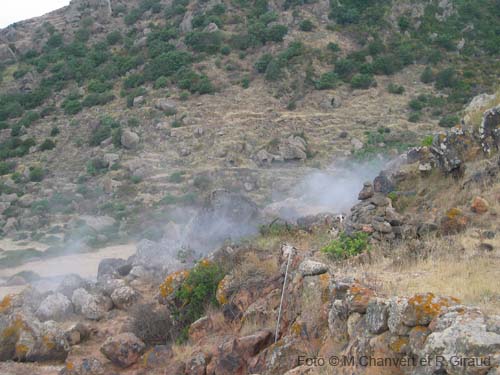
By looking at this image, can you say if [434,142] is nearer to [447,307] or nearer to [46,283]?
[447,307]

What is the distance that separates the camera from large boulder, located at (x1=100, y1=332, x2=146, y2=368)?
343 inches

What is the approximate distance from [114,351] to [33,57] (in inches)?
1403

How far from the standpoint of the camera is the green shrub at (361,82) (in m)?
29.5

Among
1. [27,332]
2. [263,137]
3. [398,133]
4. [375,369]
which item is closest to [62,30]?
[263,137]

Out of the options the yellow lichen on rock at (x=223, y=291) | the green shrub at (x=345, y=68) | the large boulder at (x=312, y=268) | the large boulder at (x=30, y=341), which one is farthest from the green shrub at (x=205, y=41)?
the large boulder at (x=312, y=268)

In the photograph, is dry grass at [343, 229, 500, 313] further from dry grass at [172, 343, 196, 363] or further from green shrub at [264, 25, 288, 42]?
green shrub at [264, 25, 288, 42]

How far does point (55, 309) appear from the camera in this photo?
11.5 meters

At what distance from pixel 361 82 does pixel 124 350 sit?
23902mm

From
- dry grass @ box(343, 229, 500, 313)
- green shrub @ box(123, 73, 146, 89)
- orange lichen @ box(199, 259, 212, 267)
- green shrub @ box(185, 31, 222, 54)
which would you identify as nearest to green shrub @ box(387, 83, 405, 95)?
green shrub @ box(185, 31, 222, 54)

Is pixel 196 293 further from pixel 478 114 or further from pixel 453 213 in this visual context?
pixel 478 114

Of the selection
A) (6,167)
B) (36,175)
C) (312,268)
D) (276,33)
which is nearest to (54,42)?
(6,167)

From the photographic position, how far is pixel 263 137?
2600cm

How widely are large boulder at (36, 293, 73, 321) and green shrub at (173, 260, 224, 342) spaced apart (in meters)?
3.39

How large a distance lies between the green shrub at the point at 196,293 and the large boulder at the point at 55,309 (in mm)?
3387
